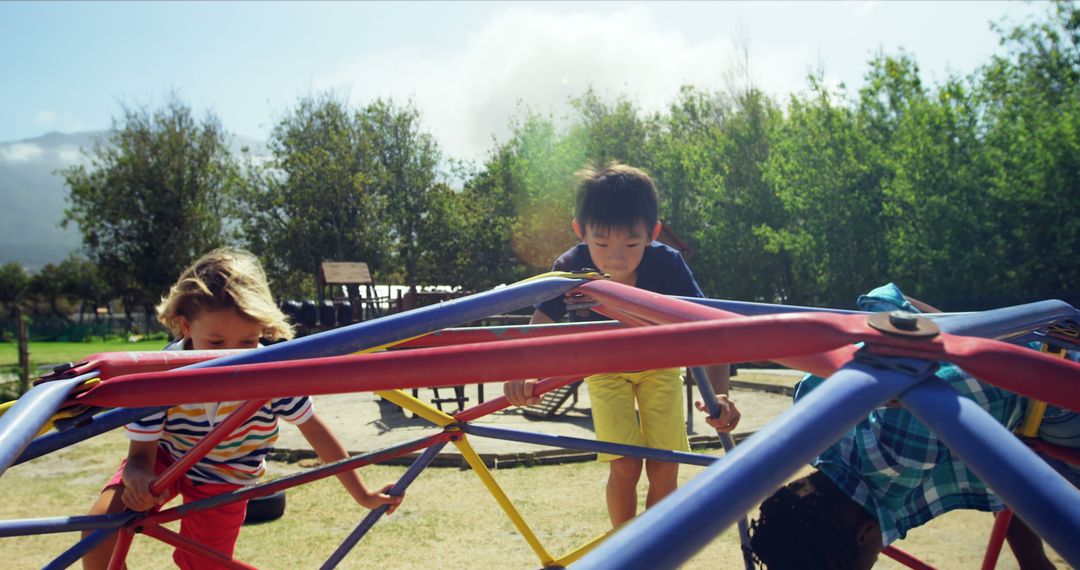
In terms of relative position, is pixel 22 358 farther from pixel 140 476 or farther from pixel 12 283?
pixel 12 283

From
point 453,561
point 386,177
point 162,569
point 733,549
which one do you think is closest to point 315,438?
point 453,561

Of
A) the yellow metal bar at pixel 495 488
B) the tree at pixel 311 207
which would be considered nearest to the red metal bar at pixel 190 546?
the yellow metal bar at pixel 495 488

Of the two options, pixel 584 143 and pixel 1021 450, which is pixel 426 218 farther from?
pixel 1021 450

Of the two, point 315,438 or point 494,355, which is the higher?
point 494,355

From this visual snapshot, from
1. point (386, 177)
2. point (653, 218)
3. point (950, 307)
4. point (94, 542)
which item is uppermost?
point (386, 177)

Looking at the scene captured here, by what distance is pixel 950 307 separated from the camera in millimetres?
13758

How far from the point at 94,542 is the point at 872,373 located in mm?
1779

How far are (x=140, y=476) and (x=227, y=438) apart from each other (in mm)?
290

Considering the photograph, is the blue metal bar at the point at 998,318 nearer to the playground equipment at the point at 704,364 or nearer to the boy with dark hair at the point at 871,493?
the playground equipment at the point at 704,364

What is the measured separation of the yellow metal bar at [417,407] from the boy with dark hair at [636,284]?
0.57 metres

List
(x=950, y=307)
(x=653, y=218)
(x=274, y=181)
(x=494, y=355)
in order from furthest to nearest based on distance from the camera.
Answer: (x=274, y=181) < (x=950, y=307) < (x=653, y=218) < (x=494, y=355)

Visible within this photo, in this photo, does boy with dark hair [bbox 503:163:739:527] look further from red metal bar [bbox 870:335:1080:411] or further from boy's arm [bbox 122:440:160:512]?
red metal bar [bbox 870:335:1080:411]

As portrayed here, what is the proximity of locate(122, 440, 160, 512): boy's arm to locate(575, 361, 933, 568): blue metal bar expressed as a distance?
1.77 metres

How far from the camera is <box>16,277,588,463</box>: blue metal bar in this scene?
1.33m
